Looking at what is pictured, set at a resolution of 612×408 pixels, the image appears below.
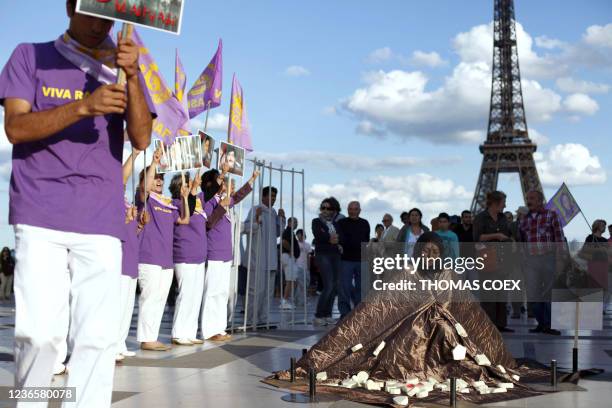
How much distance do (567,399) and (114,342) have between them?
3680mm

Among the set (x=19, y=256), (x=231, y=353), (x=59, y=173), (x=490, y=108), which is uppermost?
(x=490, y=108)

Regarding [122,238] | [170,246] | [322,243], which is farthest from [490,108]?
[122,238]

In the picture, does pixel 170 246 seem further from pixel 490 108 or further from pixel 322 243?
pixel 490 108

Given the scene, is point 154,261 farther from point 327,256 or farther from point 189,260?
point 327,256

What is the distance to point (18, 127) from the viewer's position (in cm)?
344

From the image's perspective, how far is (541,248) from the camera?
40.3 ft

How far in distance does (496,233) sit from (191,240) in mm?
4536

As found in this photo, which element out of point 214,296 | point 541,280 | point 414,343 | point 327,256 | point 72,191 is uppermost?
point 72,191

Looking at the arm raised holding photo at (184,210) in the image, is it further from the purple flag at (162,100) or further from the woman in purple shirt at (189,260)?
the purple flag at (162,100)

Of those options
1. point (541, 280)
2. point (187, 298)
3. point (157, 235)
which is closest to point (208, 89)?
point (187, 298)

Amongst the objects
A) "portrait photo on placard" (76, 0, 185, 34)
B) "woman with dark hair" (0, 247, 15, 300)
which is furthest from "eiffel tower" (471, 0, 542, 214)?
"portrait photo on placard" (76, 0, 185, 34)

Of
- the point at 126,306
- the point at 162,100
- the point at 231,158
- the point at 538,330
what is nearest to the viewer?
the point at 162,100

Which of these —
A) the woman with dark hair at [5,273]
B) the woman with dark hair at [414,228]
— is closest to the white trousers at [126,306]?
the woman with dark hair at [414,228]

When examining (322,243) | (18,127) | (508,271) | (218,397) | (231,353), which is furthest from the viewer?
(322,243)
